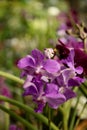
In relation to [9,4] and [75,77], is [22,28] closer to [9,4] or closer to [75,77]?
[9,4]

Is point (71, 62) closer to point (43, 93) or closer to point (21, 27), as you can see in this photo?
point (43, 93)

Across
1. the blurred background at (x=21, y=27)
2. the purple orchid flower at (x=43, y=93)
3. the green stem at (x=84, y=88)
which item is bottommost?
the purple orchid flower at (x=43, y=93)

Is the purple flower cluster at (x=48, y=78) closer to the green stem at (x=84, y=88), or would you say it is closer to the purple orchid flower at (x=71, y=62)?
the purple orchid flower at (x=71, y=62)

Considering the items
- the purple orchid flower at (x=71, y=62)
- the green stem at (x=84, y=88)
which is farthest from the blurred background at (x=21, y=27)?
the purple orchid flower at (x=71, y=62)

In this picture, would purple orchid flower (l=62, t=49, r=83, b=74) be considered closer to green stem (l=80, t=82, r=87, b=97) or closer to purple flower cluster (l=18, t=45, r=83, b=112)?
purple flower cluster (l=18, t=45, r=83, b=112)

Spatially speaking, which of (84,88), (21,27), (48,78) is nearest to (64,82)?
(48,78)

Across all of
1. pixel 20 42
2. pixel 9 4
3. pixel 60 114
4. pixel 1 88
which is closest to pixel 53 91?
pixel 60 114

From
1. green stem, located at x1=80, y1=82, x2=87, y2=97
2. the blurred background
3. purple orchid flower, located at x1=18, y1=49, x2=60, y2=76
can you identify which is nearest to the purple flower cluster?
purple orchid flower, located at x1=18, y1=49, x2=60, y2=76

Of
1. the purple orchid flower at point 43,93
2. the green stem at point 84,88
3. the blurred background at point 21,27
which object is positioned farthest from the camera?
the blurred background at point 21,27

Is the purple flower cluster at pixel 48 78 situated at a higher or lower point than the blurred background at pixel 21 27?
lower
